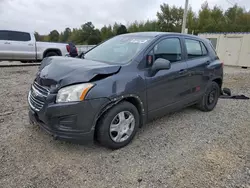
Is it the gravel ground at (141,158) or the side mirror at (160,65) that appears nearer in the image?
the gravel ground at (141,158)

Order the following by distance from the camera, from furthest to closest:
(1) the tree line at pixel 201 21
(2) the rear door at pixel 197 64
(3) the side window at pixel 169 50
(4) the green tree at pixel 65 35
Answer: (4) the green tree at pixel 65 35, (1) the tree line at pixel 201 21, (2) the rear door at pixel 197 64, (3) the side window at pixel 169 50

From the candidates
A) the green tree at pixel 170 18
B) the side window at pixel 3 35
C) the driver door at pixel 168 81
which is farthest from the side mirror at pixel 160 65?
the green tree at pixel 170 18

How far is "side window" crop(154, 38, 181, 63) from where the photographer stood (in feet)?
11.0

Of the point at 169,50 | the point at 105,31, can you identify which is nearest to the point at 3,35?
the point at 169,50

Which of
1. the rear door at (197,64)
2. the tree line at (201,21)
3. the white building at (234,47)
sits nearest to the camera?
the rear door at (197,64)

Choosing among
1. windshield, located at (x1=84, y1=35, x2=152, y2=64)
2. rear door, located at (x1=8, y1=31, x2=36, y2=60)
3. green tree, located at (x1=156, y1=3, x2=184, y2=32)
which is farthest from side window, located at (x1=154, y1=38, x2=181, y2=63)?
green tree, located at (x1=156, y1=3, x2=184, y2=32)

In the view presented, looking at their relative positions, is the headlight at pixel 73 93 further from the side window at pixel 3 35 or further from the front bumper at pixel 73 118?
the side window at pixel 3 35

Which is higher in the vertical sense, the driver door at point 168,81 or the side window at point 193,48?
the side window at point 193,48

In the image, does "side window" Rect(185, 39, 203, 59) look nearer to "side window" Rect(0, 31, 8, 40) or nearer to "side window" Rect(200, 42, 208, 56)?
"side window" Rect(200, 42, 208, 56)

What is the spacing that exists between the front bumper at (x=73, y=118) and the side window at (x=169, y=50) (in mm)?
1311

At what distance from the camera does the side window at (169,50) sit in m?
3.35

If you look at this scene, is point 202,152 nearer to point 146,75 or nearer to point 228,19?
point 146,75

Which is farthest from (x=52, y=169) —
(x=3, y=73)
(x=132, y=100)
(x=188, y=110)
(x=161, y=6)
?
(x=161, y=6)

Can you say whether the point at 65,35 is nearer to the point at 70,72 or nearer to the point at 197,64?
the point at 197,64
